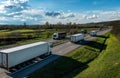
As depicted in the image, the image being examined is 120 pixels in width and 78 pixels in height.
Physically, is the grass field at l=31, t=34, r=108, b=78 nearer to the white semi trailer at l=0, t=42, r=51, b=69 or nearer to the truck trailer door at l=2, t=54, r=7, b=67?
the white semi trailer at l=0, t=42, r=51, b=69

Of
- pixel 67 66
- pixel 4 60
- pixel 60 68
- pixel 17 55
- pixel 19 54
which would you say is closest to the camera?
pixel 4 60

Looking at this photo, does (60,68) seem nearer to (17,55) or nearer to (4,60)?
(17,55)

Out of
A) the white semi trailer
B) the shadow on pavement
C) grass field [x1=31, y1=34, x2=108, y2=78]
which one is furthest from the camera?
grass field [x1=31, y1=34, x2=108, y2=78]

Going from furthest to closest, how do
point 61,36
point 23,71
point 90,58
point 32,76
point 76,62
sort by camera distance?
point 61,36, point 90,58, point 76,62, point 23,71, point 32,76

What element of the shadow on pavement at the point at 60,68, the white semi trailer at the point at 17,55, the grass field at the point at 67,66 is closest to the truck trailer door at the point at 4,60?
the white semi trailer at the point at 17,55

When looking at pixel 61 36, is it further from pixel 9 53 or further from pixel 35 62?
pixel 9 53

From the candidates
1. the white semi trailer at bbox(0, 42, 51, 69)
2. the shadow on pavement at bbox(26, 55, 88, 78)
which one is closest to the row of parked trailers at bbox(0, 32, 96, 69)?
the white semi trailer at bbox(0, 42, 51, 69)

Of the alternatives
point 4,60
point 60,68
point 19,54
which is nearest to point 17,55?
point 19,54

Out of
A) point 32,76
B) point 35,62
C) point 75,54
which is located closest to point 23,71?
point 32,76

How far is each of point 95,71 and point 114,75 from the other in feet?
12.6

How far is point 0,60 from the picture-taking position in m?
33.3

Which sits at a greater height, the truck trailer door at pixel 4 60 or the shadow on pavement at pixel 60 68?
the truck trailer door at pixel 4 60

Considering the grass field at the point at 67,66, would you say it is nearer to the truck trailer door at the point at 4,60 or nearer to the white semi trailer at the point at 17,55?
the white semi trailer at the point at 17,55

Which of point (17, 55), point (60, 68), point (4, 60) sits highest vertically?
point (17, 55)
